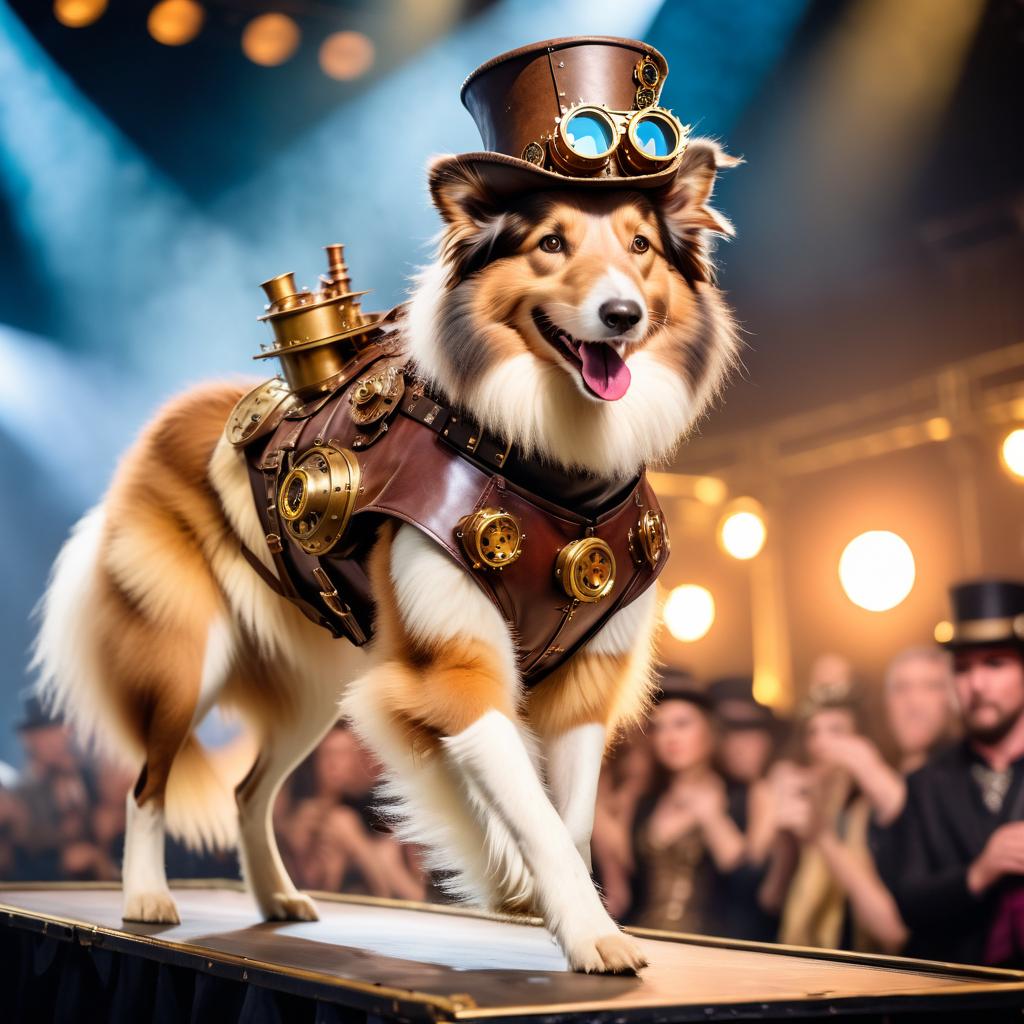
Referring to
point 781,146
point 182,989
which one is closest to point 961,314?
point 781,146

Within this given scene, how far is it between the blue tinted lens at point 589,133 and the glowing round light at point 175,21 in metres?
4.20

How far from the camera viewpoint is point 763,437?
7570 millimetres

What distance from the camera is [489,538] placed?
6.76 ft

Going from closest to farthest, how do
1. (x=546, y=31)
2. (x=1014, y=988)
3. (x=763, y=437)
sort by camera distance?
(x=1014, y=988) → (x=546, y=31) → (x=763, y=437)

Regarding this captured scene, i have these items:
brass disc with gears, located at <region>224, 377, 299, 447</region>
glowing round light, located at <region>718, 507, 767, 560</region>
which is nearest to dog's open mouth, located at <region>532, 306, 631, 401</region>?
brass disc with gears, located at <region>224, 377, 299, 447</region>

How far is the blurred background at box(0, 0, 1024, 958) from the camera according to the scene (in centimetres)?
533

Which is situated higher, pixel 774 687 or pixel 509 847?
pixel 774 687

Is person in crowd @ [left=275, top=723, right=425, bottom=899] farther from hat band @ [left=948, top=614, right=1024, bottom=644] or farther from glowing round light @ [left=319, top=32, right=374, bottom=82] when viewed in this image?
glowing round light @ [left=319, top=32, right=374, bottom=82]

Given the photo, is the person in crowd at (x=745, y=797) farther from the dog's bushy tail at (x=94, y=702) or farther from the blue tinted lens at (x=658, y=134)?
the blue tinted lens at (x=658, y=134)

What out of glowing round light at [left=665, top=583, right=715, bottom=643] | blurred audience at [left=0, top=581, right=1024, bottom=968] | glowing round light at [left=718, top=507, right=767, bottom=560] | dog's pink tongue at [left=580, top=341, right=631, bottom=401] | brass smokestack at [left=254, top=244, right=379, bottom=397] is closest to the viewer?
dog's pink tongue at [left=580, top=341, right=631, bottom=401]

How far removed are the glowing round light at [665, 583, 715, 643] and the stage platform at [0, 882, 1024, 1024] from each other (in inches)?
152

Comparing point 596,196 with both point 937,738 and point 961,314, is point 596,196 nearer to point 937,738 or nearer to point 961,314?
point 937,738

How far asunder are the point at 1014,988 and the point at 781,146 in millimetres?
4552

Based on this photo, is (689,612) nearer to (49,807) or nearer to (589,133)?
(49,807)
